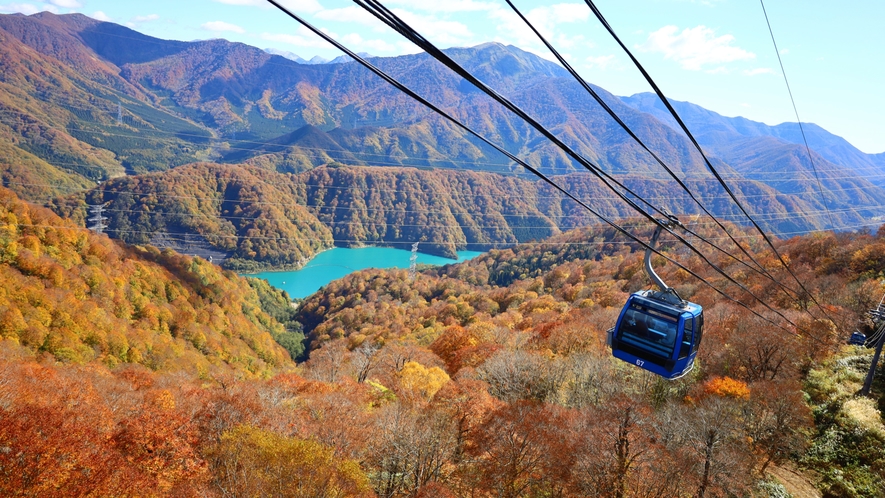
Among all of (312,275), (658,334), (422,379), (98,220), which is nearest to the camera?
(658,334)

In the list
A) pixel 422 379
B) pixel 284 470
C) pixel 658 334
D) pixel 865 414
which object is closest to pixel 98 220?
pixel 422 379

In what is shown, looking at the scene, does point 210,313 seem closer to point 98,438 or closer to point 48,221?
point 48,221

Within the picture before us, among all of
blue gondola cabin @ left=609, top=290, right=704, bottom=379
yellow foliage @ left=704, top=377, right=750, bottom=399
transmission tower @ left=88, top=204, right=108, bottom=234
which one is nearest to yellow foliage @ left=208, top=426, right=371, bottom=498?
blue gondola cabin @ left=609, top=290, right=704, bottom=379

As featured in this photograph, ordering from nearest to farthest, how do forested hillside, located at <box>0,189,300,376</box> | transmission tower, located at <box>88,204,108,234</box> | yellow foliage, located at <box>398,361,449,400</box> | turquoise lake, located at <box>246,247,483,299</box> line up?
yellow foliage, located at <box>398,361,449,400</box> < forested hillside, located at <box>0,189,300,376</box> < transmission tower, located at <box>88,204,108,234</box> < turquoise lake, located at <box>246,247,483,299</box>

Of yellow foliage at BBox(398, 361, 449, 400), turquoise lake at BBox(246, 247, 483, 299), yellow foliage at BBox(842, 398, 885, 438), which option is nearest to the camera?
yellow foliage at BBox(842, 398, 885, 438)

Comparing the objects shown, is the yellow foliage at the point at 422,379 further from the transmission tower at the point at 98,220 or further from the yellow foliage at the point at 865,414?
the transmission tower at the point at 98,220

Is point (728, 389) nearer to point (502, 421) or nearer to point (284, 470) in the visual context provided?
point (502, 421)

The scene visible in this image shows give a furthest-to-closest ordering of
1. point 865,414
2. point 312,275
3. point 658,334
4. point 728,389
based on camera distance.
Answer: point 312,275
point 728,389
point 865,414
point 658,334

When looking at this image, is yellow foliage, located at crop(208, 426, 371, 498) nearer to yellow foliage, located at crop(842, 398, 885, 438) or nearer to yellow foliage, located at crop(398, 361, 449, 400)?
yellow foliage, located at crop(398, 361, 449, 400)

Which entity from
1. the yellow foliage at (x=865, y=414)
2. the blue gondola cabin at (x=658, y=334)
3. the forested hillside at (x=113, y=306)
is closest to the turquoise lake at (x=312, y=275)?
the forested hillside at (x=113, y=306)

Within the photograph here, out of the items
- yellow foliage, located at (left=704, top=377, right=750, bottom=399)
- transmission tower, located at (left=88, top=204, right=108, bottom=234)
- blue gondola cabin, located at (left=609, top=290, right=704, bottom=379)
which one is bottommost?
transmission tower, located at (left=88, top=204, right=108, bottom=234)

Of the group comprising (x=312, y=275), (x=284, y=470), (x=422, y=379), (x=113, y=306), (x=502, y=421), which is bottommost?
(x=312, y=275)
